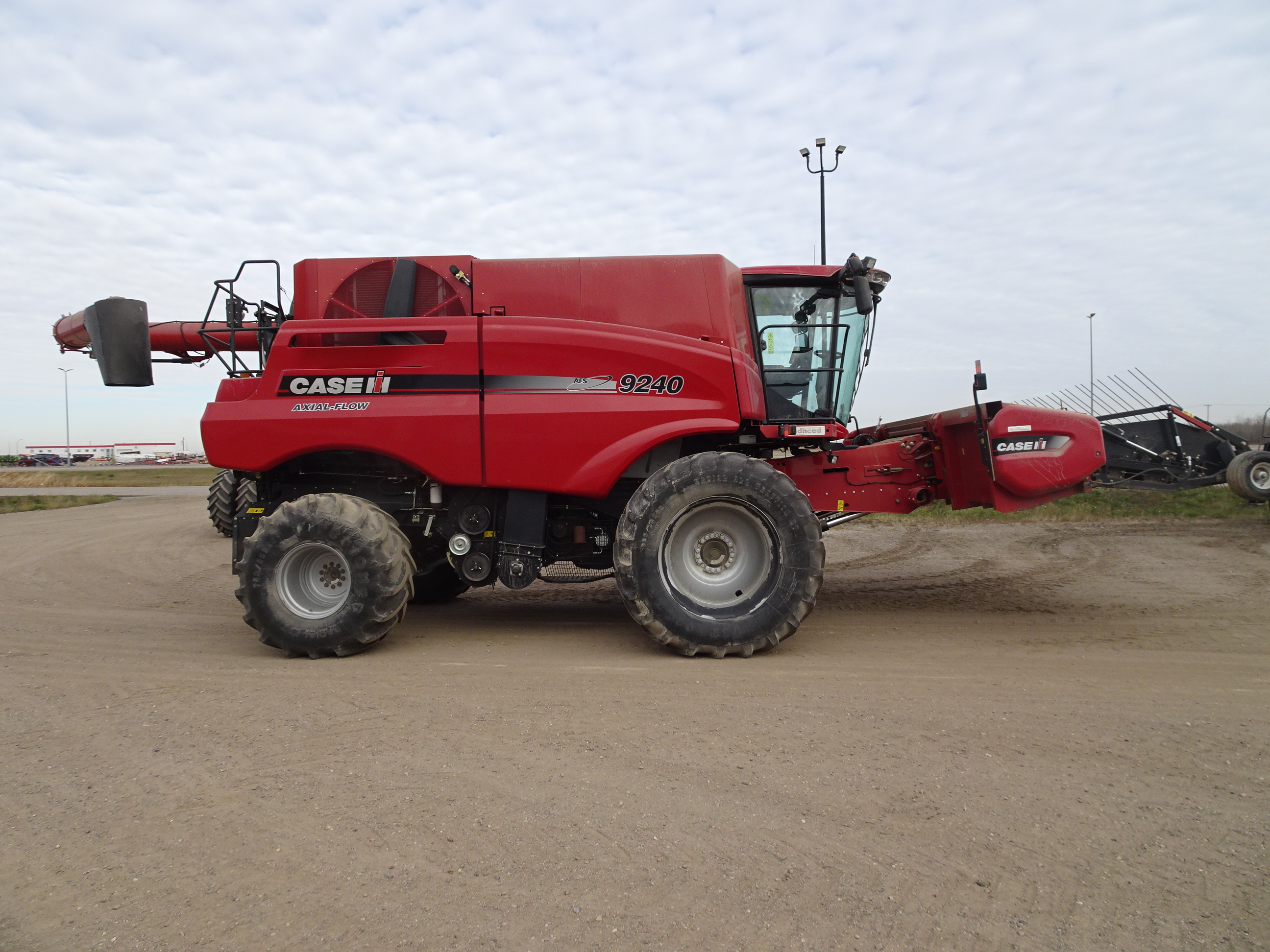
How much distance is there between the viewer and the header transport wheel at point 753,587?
18.1 ft

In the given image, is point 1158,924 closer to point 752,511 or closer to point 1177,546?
point 752,511

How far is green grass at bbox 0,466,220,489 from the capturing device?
109ft

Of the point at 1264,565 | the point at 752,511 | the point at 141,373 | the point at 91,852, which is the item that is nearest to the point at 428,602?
the point at 141,373

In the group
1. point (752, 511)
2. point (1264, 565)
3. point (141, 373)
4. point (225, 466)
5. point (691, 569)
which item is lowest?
point (1264, 565)

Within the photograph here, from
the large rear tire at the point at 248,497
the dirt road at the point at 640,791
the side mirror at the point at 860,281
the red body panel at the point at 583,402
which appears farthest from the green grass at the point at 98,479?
the side mirror at the point at 860,281

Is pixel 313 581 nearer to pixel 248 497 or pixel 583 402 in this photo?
pixel 248 497

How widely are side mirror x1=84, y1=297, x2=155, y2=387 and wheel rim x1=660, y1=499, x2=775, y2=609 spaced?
480cm

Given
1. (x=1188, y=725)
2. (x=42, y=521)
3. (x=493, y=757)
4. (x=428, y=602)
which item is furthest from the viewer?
(x=42, y=521)

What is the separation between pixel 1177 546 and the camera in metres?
10.6

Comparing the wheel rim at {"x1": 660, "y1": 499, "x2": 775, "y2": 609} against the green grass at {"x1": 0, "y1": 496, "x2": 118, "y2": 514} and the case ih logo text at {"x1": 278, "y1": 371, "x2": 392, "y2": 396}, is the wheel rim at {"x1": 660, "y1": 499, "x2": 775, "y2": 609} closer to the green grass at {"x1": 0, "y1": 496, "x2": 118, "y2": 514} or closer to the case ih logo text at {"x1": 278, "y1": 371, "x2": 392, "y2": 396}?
the case ih logo text at {"x1": 278, "y1": 371, "x2": 392, "y2": 396}

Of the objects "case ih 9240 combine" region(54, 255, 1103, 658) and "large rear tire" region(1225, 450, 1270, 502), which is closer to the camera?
"case ih 9240 combine" region(54, 255, 1103, 658)

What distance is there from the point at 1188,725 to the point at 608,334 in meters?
4.26

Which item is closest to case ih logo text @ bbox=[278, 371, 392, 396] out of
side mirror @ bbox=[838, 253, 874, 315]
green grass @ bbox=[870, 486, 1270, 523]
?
side mirror @ bbox=[838, 253, 874, 315]

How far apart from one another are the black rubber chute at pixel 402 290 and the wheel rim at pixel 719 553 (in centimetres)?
288
